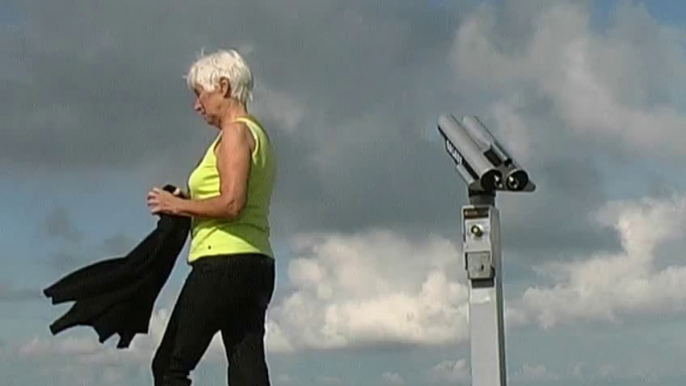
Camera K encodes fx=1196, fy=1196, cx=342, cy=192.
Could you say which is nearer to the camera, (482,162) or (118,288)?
(482,162)

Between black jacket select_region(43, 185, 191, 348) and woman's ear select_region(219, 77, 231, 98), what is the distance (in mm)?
517

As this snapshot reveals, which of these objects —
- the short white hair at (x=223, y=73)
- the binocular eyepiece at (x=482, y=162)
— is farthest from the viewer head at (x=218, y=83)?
the binocular eyepiece at (x=482, y=162)

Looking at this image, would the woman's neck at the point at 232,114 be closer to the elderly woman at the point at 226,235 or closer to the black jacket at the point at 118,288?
the elderly woman at the point at 226,235

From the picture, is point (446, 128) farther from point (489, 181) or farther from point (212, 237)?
point (212, 237)

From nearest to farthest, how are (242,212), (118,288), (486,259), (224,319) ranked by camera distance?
(486,259) → (242,212) → (224,319) → (118,288)

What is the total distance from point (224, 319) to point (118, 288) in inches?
17.4

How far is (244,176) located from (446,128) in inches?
27.3

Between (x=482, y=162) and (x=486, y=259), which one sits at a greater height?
(x=482, y=162)

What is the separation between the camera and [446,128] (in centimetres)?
387

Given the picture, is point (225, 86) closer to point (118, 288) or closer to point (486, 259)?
point (118, 288)

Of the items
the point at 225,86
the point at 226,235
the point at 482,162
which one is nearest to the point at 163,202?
the point at 226,235

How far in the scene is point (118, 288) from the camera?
434 centimetres

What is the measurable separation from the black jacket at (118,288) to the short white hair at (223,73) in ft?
1.74

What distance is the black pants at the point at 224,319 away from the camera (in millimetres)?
4090
